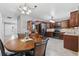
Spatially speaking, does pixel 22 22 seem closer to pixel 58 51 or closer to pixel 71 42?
pixel 58 51

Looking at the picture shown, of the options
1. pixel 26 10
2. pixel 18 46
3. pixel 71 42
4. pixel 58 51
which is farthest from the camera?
pixel 71 42

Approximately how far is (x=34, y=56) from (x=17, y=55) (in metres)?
0.34

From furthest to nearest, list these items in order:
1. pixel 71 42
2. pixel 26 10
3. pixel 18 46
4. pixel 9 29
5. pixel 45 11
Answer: pixel 71 42 → pixel 26 10 → pixel 45 11 → pixel 9 29 → pixel 18 46

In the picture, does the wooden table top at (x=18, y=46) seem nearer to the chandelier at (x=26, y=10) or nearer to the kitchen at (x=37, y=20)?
the kitchen at (x=37, y=20)

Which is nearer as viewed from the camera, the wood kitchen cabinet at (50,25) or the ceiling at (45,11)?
the ceiling at (45,11)

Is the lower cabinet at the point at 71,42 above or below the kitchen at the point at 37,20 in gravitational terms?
below

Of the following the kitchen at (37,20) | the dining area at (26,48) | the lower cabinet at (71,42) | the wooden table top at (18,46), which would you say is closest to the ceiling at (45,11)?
the kitchen at (37,20)

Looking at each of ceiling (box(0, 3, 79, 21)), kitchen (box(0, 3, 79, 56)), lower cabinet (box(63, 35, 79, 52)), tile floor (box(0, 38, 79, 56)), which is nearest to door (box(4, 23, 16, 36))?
kitchen (box(0, 3, 79, 56))

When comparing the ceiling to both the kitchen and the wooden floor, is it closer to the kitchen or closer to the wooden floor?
the kitchen

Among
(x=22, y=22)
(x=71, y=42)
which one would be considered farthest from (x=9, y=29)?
(x=71, y=42)

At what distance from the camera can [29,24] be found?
2.24 metres

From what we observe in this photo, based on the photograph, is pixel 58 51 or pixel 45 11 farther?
pixel 58 51

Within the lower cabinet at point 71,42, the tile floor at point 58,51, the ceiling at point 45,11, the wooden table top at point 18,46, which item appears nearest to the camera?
the wooden table top at point 18,46

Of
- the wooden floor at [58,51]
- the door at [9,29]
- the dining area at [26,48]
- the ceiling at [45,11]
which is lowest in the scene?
the wooden floor at [58,51]
